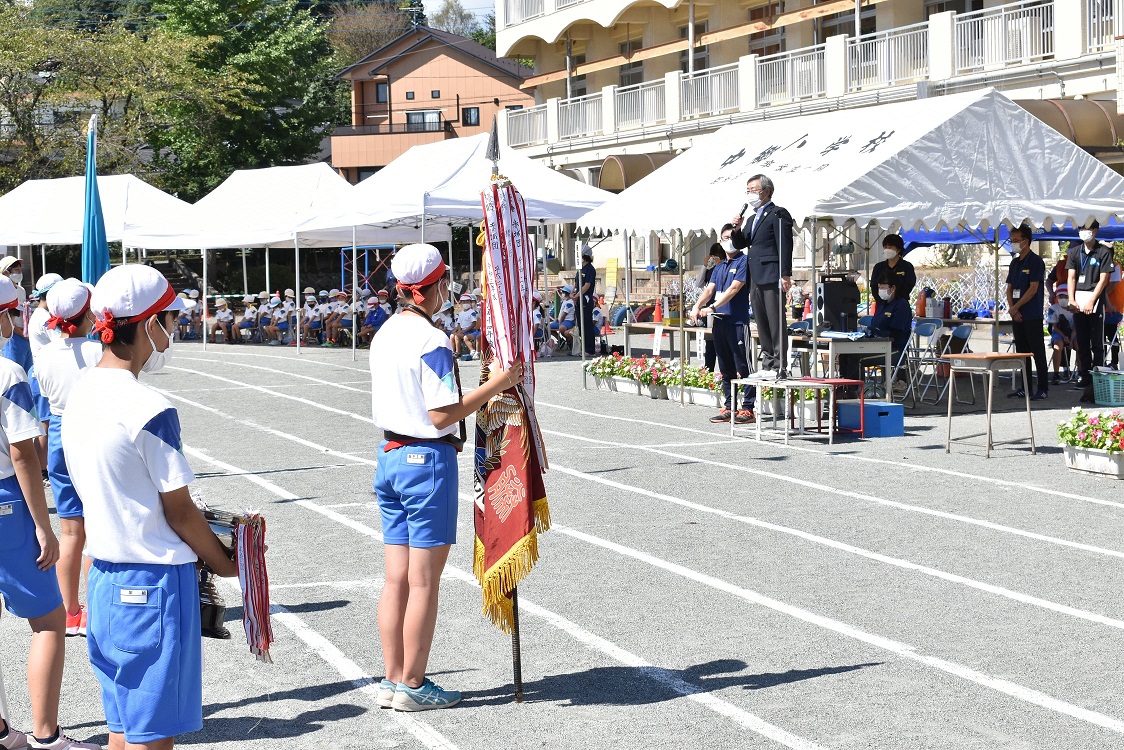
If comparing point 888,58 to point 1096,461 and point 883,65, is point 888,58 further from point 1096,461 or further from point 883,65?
point 1096,461

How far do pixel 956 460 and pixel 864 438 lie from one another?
1.73m

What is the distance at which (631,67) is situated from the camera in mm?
48188

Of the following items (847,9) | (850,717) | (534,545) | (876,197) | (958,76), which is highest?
(847,9)

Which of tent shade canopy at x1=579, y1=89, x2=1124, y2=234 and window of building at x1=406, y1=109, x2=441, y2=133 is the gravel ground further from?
window of building at x1=406, y1=109, x2=441, y2=133

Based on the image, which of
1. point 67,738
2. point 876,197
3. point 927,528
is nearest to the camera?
point 67,738

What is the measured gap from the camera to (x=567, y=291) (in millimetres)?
28094

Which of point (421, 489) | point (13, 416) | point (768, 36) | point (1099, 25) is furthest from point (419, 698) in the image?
point (768, 36)

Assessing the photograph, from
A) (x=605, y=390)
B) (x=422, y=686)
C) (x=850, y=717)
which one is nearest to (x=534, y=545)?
(x=422, y=686)

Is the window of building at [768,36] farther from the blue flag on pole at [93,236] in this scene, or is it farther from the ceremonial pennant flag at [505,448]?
Result: the ceremonial pennant flag at [505,448]

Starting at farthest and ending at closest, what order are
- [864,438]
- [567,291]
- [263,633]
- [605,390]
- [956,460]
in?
Result: [567,291], [605,390], [864,438], [956,460], [263,633]

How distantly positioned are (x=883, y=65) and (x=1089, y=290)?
667 inches

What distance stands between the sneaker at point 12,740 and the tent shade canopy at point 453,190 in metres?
18.6

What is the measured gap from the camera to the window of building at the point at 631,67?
154 feet

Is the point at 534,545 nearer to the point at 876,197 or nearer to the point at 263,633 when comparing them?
the point at 263,633
